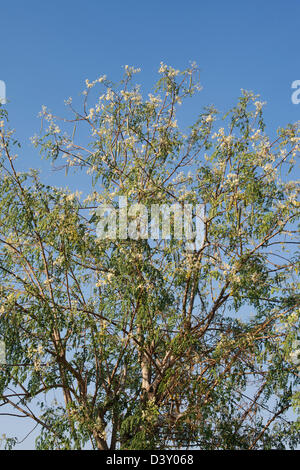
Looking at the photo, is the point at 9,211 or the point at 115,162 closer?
the point at 9,211

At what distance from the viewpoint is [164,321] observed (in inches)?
266

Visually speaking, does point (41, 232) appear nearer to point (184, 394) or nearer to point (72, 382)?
point (72, 382)

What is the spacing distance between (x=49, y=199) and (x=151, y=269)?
1.46 metres

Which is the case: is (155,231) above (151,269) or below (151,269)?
above

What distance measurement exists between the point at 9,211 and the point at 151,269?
5.81ft

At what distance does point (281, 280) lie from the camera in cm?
609

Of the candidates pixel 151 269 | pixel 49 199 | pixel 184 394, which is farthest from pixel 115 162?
pixel 184 394

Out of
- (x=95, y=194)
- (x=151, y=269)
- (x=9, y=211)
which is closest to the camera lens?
(x=151, y=269)

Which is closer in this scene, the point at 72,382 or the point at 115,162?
the point at 72,382

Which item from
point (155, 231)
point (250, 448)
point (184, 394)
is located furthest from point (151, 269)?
point (250, 448)

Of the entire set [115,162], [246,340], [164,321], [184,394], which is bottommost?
[184,394]

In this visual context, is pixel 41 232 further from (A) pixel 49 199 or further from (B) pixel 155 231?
(B) pixel 155 231
